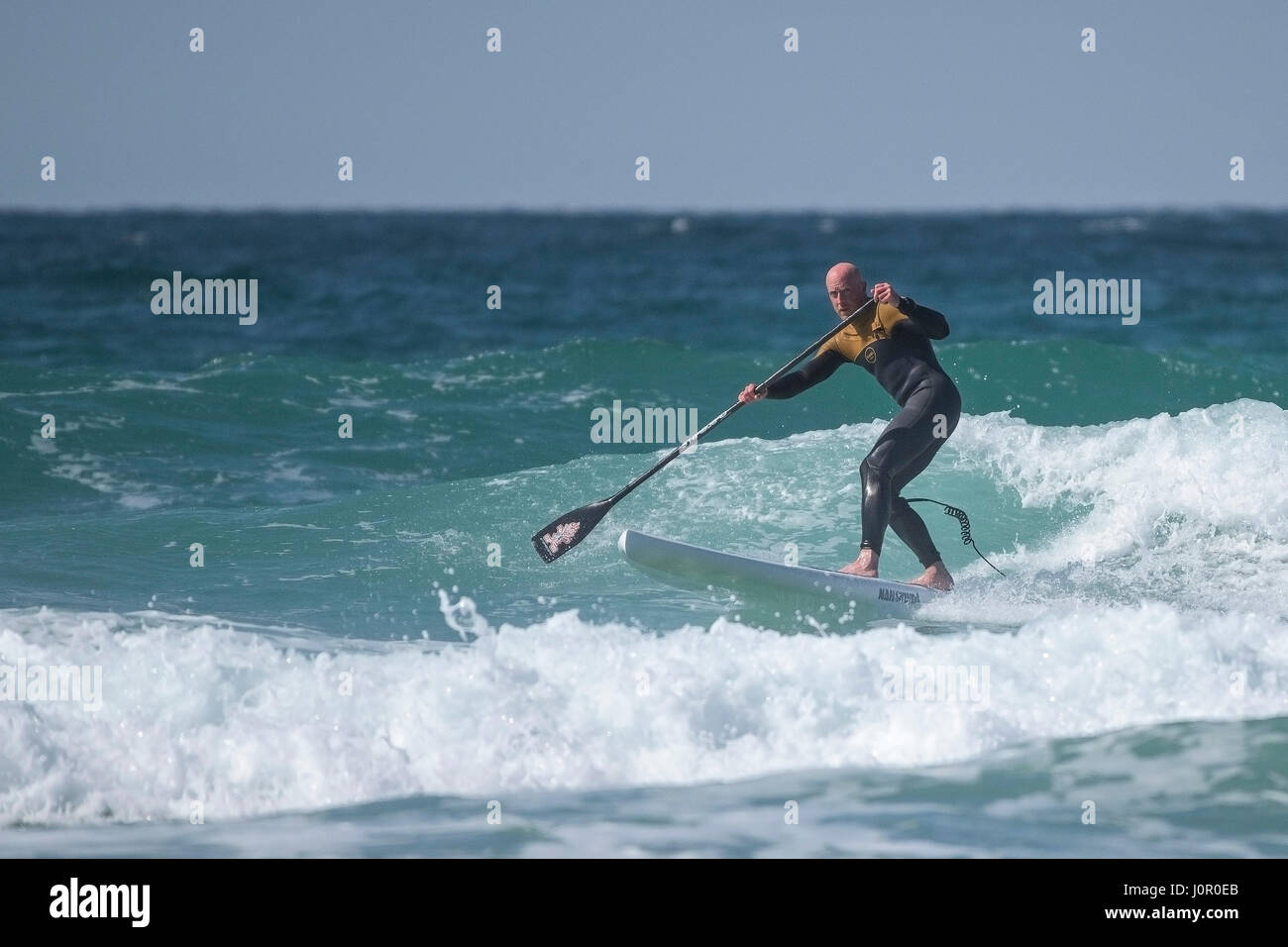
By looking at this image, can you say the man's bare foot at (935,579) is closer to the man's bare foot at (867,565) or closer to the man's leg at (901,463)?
the man's leg at (901,463)

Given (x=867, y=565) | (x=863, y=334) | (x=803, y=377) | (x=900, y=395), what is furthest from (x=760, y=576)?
(x=863, y=334)

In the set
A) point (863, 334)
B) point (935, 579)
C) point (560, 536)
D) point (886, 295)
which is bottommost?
point (935, 579)

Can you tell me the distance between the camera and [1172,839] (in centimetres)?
533

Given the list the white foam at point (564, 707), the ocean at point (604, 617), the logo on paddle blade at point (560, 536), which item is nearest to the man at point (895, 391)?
the ocean at point (604, 617)

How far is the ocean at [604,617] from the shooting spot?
566cm

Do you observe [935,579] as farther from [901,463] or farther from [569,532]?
[569,532]

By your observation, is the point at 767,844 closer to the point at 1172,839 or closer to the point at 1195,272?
the point at 1172,839

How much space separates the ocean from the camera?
5.66 m

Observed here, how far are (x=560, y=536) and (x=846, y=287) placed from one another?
219 cm

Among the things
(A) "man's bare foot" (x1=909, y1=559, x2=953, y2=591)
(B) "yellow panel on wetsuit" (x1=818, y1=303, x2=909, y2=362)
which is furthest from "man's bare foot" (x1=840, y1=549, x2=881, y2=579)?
(B) "yellow panel on wetsuit" (x1=818, y1=303, x2=909, y2=362)

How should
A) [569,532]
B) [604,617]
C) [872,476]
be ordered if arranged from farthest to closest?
[569,532] < [604,617] < [872,476]

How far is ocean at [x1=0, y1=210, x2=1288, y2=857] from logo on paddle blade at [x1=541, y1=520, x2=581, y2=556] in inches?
11.6

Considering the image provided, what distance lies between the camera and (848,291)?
26.7 ft
